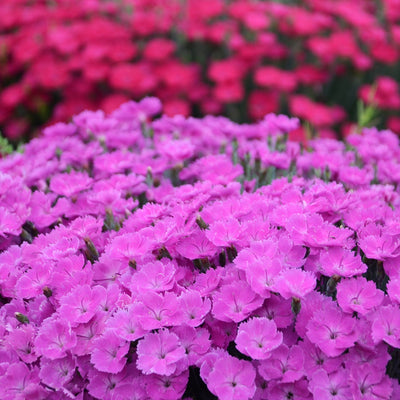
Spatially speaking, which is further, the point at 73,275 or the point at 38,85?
the point at 38,85

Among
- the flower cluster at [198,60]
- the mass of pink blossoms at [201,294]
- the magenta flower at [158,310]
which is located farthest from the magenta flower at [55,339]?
the flower cluster at [198,60]

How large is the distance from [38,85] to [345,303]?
251 centimetres

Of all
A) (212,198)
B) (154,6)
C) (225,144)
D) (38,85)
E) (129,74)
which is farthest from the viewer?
(154,6)

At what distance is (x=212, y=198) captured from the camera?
1.21m

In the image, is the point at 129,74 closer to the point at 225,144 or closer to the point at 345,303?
the point at 225,144

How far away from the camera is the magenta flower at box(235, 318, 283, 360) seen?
81cm

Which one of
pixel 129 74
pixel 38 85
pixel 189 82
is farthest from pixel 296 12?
pixel 38 85

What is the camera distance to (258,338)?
32.8 inches

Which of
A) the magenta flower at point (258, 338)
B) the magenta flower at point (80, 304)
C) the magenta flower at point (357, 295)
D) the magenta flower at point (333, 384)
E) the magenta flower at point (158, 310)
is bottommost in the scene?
the magenta flower at point (333, 384)

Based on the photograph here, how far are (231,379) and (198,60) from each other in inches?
102

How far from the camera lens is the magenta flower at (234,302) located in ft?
2.83

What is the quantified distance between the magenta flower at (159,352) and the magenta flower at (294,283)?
180mm

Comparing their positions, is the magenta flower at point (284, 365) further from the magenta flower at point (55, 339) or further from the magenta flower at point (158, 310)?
the magenta flower at point (55, 339)


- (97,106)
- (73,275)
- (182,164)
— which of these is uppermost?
(73,275)
